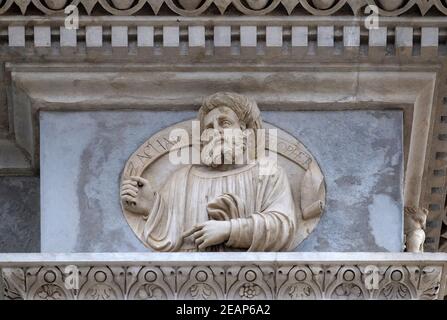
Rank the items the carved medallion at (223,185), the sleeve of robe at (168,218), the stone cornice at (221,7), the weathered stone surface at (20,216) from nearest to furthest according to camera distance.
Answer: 1. the carved medallion at (223,185)
2. the sleeve of robe at (168,218)
3. the stone cornice at (221,7)
4. the weathered stone surface at (20,216)

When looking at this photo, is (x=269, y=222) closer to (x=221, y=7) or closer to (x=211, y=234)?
(x=211, y=234)

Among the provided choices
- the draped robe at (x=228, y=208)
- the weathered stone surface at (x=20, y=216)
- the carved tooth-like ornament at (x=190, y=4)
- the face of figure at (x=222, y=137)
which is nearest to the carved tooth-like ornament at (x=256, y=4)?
the carved tooth-like ornament at (x=190, y=4)

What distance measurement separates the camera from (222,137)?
76.5 ft

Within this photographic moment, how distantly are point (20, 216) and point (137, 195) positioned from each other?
1103mm

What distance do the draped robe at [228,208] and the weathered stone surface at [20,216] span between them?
1097 mm

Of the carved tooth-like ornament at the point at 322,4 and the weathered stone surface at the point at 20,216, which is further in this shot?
the weathered stone surface at the point at 20,216

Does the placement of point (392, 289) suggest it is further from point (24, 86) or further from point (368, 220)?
point (24, 86)

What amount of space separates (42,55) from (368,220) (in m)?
2.27

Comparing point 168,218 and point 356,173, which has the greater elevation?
point 356,173

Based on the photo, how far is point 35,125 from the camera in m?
23.8

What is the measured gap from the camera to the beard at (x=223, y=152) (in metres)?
23.2

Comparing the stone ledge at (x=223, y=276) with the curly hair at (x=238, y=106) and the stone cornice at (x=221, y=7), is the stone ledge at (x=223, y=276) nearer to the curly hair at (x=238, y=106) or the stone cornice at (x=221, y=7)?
the curly hair at (x=238, y=106)

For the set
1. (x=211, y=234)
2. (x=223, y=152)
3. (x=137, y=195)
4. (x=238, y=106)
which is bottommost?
(x=211, y=234)

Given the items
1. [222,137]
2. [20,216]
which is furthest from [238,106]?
[20,216]
